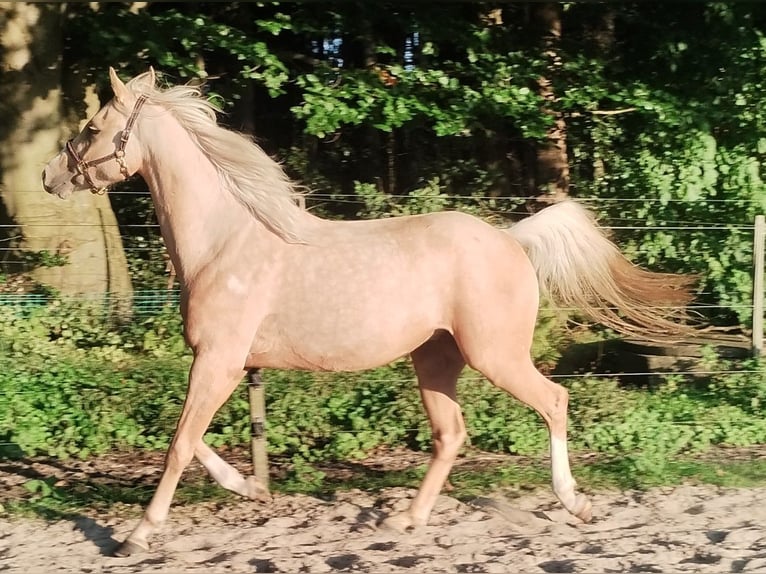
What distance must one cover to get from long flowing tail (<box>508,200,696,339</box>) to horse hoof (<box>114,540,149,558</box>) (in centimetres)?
238

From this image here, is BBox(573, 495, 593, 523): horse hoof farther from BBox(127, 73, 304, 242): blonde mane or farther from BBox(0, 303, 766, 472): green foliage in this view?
BBox(127, 73, 304, 242): blonde mane

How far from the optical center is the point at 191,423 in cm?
398

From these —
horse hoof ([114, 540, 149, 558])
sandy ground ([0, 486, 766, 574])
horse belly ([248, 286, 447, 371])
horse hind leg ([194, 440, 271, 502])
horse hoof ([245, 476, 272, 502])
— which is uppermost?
horse belly ([248, 286, 447, 371])

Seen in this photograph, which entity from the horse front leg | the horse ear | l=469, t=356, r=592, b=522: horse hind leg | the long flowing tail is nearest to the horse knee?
l=469, t=356, r=592, b=522: horse hind leg

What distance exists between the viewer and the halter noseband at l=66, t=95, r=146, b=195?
13.6 ft

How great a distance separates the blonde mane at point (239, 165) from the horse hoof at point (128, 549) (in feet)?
5.19

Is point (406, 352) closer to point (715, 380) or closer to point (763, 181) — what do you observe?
point (715, 380)

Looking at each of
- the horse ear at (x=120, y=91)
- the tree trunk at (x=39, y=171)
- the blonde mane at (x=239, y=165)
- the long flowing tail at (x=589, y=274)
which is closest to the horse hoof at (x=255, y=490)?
the blonde mane at (x=239, y=165)

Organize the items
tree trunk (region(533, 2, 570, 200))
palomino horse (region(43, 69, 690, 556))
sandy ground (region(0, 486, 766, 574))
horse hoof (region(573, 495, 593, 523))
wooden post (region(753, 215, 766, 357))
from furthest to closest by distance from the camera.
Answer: tree trunk (region(533, 2, 570, 200)) < wooden post (region(753, 215, 766, 357)) < horse hoof (region(573, 495, 593, 523)) < palomino horse (region(43, 69, 690, 556)) < sandy ground (region(0, 486, 766, 574))

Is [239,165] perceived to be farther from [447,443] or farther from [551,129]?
[551,129]

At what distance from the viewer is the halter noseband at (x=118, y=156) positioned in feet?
13.6

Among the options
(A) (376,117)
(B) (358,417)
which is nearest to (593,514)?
(B) (358,417)

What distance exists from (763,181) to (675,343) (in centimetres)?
200

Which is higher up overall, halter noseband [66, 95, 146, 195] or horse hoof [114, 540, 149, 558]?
halter noseband [66, 95, 146, 195]
